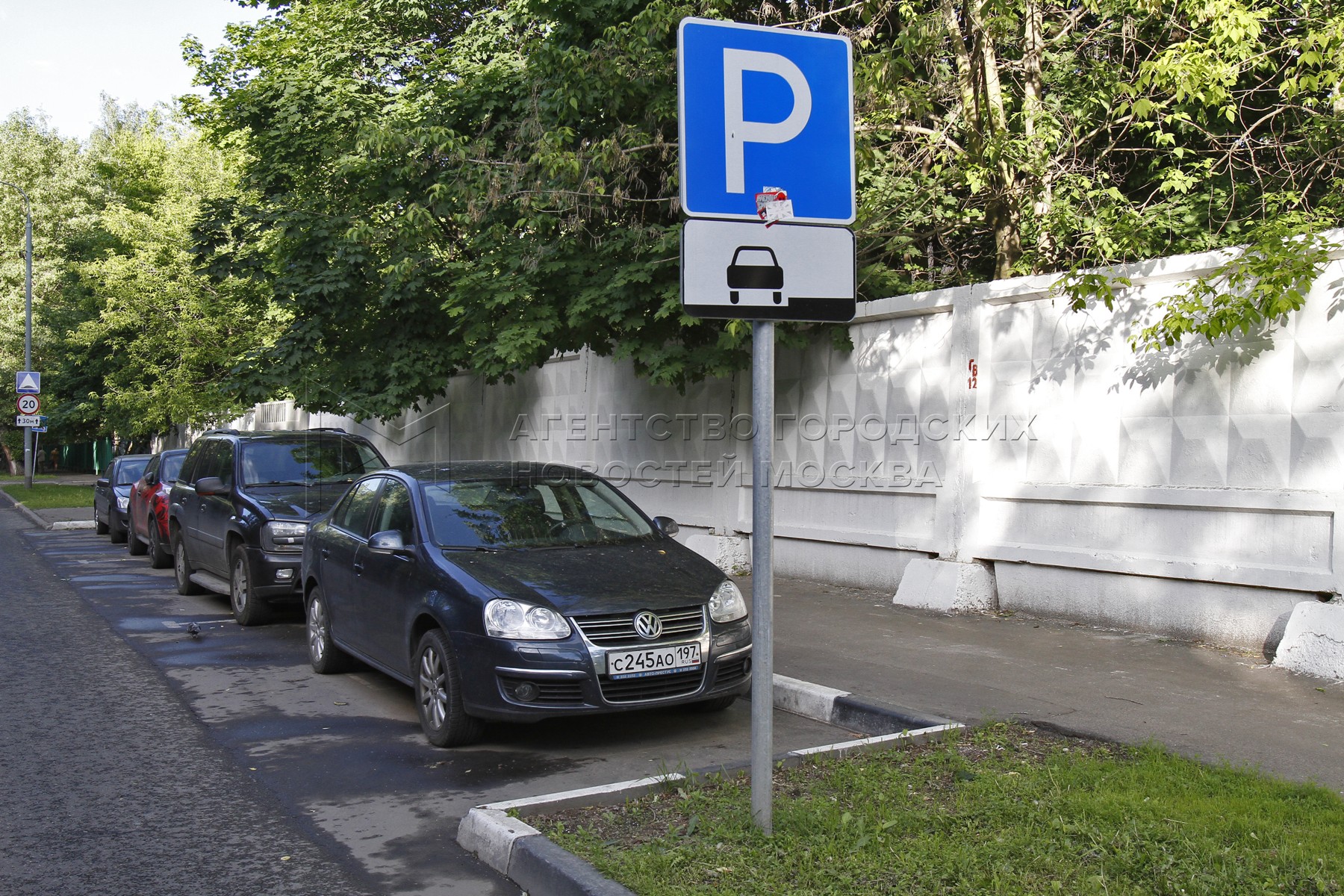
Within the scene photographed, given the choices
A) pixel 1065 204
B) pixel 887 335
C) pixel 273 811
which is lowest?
pixel 273 811

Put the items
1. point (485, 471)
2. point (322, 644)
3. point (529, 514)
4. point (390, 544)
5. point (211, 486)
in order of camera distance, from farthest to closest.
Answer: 1. point (211, 486)
2. point (322, 644)
3. point (485, 471)
4. point (529, 514)
5. point (390, 544)

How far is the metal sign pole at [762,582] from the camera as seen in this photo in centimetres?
437

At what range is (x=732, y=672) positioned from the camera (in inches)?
256

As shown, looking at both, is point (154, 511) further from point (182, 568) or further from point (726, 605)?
point (726, 605)

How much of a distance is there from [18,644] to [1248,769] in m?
9.15

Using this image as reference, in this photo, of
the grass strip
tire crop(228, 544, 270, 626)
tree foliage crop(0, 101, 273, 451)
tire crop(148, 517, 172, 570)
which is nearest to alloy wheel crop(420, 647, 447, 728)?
tire crop(228, 544, 270, 626)

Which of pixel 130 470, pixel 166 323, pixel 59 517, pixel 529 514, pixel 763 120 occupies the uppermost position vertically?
pixel 166 323

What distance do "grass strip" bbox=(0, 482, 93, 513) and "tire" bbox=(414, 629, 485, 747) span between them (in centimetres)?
2303

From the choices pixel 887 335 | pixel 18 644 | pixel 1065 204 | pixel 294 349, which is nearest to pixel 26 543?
pixel 294 349

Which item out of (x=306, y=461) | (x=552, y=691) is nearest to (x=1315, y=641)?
Result: (x=552, y=691)

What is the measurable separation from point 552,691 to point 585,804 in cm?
115

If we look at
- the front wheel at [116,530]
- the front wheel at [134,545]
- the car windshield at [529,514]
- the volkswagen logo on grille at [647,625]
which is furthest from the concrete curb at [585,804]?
the front wheel at [116,530]

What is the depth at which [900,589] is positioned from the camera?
32.8ft

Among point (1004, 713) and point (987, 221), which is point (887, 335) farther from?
point (1004, 713)
